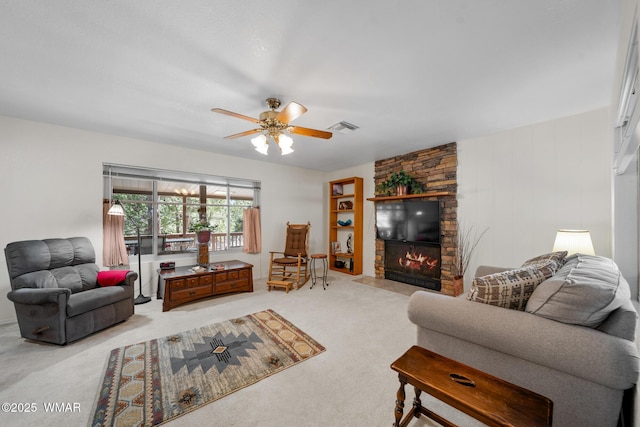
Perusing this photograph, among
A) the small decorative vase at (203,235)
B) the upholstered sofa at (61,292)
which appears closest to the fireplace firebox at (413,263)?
the small decorative vase at (203,235)

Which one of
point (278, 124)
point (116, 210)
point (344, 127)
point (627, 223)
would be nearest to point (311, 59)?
point (278, 124)

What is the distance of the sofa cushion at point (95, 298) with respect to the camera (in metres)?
2.38

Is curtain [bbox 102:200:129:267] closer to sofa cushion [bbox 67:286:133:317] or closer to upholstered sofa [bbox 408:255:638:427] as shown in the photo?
sofa cushion [bbox 67:286:133:317]

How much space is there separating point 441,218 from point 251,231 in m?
3.63

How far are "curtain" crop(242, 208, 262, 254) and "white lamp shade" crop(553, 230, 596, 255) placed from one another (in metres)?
4.57

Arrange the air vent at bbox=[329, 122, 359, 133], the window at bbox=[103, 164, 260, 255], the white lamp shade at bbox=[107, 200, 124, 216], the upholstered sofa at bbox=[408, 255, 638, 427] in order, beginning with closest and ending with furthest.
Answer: the upholstered sofa at bbox=[408, 255, 638, 427], the air vent at bbox=[329, 122, 359, 133], the white lamp shade at bbox=[107, 200, 124, 216], the window at bbox=[103, 164, 260, 255]

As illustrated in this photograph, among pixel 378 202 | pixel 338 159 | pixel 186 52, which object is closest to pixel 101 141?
pixel 186 52

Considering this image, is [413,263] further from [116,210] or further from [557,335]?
[116,210]

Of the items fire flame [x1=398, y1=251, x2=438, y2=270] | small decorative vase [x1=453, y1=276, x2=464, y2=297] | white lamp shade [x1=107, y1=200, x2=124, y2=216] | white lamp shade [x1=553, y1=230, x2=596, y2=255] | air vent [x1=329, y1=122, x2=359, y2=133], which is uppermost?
air vent [x1=329, y1=122, x2=359, y2=133]

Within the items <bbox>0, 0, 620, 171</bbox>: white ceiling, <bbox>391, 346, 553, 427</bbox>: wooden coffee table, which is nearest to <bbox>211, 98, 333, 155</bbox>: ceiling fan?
<bbox>0, 0, 620, 171</bbox>: white ceiling

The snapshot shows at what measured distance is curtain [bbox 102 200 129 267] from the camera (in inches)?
138

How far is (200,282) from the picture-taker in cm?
360

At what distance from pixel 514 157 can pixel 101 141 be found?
19.5 feet

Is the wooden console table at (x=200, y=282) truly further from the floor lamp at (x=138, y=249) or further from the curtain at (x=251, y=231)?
the curtain at (x=251, y=231)
